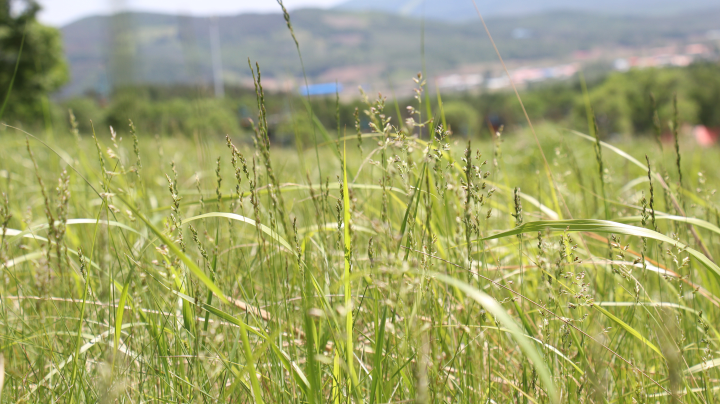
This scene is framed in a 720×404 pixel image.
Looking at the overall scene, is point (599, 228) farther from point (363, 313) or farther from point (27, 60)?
point (27, 60)

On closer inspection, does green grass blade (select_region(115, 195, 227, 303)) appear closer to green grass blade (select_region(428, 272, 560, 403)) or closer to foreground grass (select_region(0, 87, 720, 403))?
foreground grass (select_region(0, 87, 720, 403))

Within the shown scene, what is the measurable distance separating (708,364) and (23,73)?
34603 mm

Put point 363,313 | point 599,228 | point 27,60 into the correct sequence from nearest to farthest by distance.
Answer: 1. point 599,228
2. point 363,313
3. point 27,60

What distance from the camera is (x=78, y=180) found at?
331 centimetres

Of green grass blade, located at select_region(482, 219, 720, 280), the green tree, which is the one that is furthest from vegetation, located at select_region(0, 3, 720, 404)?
the green tree

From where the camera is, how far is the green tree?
80.1ft

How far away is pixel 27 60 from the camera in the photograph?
2559 centimetres

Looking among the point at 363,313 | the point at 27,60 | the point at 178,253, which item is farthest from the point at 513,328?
the point at 27,60

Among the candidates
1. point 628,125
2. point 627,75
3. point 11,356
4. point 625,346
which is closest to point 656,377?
point 625,346

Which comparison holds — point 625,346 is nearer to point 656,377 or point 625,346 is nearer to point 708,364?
point 656,377

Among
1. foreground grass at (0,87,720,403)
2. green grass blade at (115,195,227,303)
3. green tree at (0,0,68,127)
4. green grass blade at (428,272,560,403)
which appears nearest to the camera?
green grass blade at (428,272,560,403)

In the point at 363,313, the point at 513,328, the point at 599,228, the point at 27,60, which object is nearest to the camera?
the point at 513,328

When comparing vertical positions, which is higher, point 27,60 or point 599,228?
point 27,60

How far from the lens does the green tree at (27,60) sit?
2442cm
